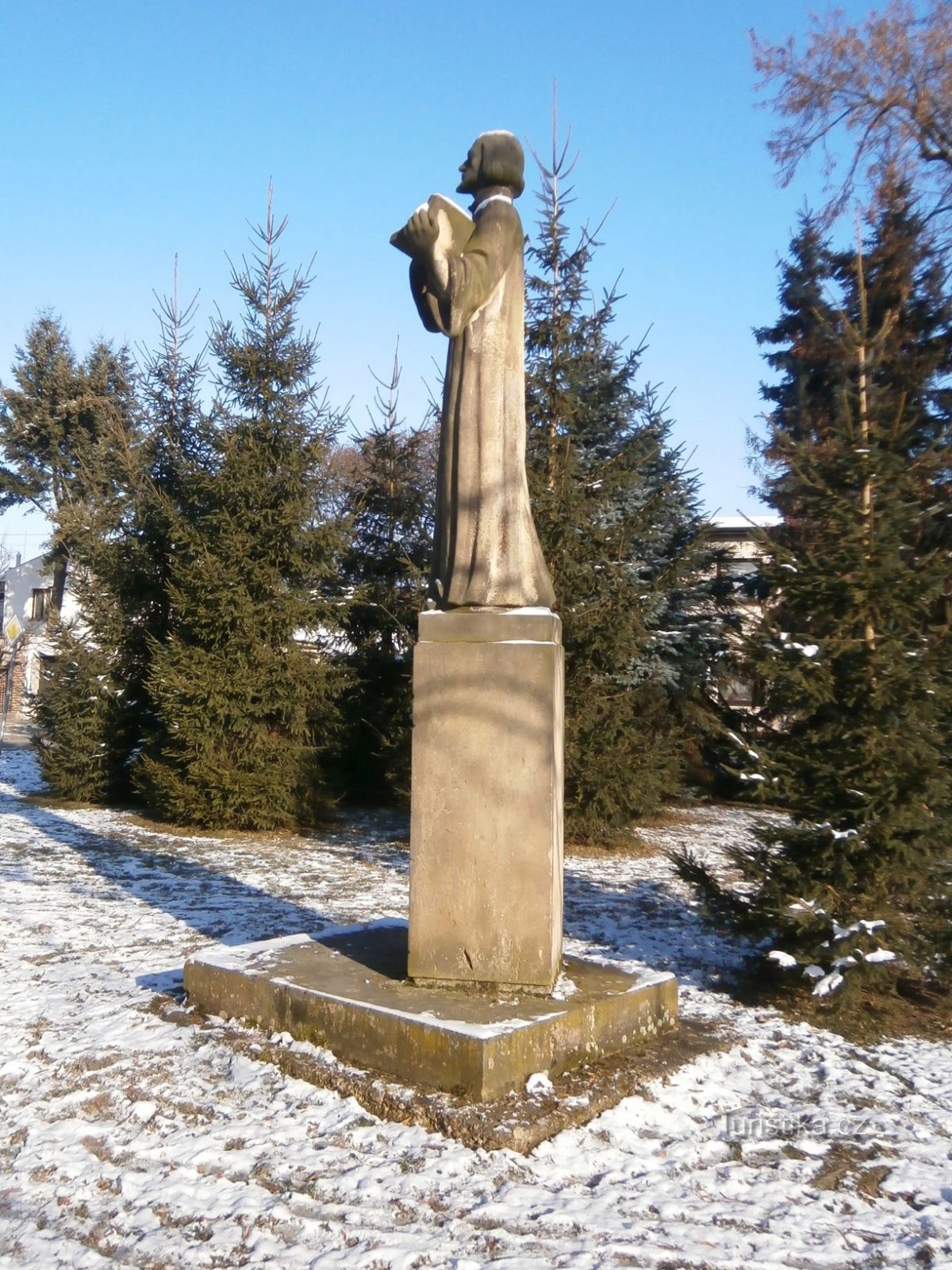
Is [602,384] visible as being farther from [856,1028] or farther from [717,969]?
[856,1028]

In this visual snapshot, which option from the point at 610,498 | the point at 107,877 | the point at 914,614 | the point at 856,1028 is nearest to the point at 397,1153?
the point at 856,1028

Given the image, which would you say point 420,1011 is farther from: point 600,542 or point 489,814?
point 600,542

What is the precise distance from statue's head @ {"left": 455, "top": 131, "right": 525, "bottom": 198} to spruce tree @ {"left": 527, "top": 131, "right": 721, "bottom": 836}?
6.67 meters

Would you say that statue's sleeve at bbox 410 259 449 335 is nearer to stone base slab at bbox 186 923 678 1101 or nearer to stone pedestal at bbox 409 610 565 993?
stone pedestal at bbox 409 610 565 993

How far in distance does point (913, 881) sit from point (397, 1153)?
11.5ft

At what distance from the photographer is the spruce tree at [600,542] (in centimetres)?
1230

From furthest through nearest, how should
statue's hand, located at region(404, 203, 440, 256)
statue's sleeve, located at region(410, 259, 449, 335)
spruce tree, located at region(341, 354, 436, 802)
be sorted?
spruce tree, located at region(341, 354, 436, 802) → statue's sleeve, located at region(410, 259, 449, 335) → statue's hand, located at region(404, 203, 440, 256)

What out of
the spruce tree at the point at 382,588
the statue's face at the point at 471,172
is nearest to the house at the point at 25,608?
→ the spruce tree at the point at 382,588

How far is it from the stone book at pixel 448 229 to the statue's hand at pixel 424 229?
0.09 feet

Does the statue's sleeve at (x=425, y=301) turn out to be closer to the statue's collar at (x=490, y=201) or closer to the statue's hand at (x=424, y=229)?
the statue's hand at (x=424, y=229)

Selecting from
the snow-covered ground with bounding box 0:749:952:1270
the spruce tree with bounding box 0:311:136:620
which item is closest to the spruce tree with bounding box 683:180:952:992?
the snow-covered ground with bounding box 0:749:952:1270

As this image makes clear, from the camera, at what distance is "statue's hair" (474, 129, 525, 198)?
18.7 feet

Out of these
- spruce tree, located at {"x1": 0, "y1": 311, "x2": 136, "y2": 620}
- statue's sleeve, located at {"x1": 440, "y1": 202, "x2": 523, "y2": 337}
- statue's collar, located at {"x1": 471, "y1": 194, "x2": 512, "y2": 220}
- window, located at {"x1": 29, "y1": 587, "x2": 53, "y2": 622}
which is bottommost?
statue's sleeve, located at {"x1": 440, "y1": 202, "x2": 523, "y2": 337}

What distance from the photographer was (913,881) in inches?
237
